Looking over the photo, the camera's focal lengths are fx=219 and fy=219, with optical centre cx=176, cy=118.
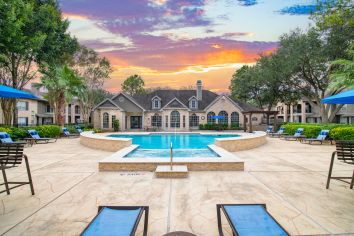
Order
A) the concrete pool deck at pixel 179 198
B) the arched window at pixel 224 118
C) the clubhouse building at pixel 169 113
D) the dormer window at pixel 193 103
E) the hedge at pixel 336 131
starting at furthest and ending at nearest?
the dormer window at pixel 193 103
the arched window at pixel 224 118
the clubhouse building at pixel 169 113
the hedge at pixel 336 131
the concrete pool deck at pixel 179 198

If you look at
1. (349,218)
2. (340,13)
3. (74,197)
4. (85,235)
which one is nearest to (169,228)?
(85,235)

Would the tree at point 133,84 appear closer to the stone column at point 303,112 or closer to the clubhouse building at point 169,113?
the clubhouse building at point 169,113

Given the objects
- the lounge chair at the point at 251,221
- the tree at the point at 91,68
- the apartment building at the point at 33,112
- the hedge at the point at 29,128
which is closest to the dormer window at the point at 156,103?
the tree at the point at 91,68

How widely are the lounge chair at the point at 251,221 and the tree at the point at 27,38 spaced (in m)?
22.1

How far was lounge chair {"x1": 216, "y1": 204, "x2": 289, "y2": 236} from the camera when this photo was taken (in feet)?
10.6

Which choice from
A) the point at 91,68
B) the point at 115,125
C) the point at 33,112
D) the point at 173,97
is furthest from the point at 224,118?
the point at 33,112

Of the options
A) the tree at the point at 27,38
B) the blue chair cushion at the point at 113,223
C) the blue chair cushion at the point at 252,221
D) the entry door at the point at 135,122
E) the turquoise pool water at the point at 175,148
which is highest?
the tree at the point at 27,38

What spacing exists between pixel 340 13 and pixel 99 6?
17749 mm

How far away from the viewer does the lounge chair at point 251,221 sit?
322 cm

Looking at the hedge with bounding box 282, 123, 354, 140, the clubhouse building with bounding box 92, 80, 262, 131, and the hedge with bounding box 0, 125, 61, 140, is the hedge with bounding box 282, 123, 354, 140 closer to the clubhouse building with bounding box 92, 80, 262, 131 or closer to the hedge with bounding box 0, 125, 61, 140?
the clubhouse building with bounding box 92, 80, 262, 131

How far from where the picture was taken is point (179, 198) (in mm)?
5445

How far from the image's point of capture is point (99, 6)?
19.1 meters

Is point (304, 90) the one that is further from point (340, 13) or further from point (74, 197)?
point (74, 197)

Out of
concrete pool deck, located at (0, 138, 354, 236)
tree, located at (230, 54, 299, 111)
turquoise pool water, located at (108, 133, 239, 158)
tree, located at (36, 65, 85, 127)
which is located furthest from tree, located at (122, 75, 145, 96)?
concrete pool deck, located at (0, 138, 354, 236)
